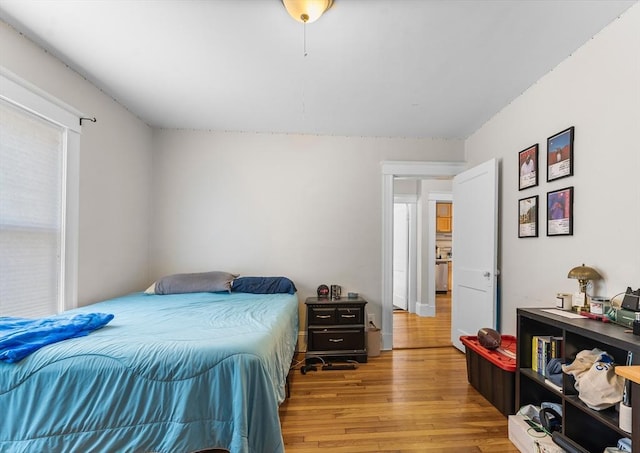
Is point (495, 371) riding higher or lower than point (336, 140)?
lower

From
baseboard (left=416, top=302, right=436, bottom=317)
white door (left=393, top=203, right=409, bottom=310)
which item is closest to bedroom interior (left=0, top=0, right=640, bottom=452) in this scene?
baseboard (left=416, top=302, right=436, bottom=317)

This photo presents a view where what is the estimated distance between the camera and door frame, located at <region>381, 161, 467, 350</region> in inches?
143

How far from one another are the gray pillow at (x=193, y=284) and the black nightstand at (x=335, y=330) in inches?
35.5

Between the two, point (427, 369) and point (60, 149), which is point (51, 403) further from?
point (427, 369)

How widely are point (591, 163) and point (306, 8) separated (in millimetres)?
1951

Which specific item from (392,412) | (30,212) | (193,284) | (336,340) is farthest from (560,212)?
(30,212)

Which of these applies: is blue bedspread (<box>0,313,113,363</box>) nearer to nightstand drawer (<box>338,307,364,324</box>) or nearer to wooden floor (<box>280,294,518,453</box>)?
wooden floor (<box>280,294,518,453</box>)

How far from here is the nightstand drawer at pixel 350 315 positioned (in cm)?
323

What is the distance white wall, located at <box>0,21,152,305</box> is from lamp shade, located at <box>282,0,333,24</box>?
172 centimetres

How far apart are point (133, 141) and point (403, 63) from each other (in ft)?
8.88

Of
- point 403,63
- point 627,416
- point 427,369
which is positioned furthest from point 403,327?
point 403,63

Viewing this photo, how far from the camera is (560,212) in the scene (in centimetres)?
218

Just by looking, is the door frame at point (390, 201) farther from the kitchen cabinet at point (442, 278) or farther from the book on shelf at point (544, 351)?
the kitchen cabinet at point (442, 278)

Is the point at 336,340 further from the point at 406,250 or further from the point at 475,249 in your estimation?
the point at 406,250
